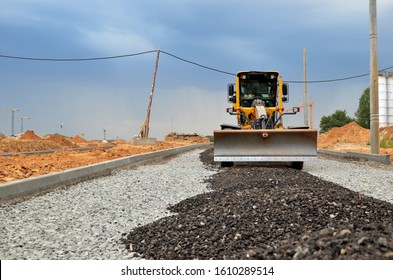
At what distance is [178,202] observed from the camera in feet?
23.0

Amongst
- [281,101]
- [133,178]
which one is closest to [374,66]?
[281,101]

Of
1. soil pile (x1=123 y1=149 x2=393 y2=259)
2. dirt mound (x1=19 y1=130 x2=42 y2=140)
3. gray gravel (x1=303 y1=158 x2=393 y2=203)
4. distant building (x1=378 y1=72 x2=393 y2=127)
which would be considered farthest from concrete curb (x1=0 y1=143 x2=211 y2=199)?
distant building (x1=378 y1=72 x2=393 y2=127)

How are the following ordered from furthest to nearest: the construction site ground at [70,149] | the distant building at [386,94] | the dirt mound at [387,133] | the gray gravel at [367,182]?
1. the distant building at [386,94]
2. the dirt mound at [387,133]
3. the construction site ground at [70,149]
4. the gray gravel at [367,182]

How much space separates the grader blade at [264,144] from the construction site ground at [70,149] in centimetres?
418

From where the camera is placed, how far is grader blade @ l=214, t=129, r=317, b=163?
12.0 meters

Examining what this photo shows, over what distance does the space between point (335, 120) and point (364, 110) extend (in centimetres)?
1968

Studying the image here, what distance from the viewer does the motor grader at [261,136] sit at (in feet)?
39.3

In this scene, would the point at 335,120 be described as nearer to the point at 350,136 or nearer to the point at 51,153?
the point at 350,136

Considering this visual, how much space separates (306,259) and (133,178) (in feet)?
23.9

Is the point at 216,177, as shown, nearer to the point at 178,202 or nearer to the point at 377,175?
the point at 178,202

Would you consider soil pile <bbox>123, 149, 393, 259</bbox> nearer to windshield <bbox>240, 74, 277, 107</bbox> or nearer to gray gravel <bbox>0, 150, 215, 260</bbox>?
gray gravel <bbox>0, 150, 215, 260</bbox>

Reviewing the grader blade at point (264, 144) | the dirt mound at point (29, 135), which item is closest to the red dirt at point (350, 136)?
the grader blade at point (264, 144)

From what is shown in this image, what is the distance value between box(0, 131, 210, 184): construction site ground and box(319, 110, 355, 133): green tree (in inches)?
1432

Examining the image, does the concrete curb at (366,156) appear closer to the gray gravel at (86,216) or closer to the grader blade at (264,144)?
the grader blade at (264,144)
